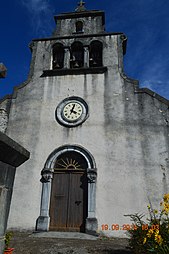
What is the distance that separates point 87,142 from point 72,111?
5.32ft

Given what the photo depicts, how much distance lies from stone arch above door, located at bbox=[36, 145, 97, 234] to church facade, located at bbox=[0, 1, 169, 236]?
0.11ft

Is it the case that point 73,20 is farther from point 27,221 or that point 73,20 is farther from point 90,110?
point 27,221

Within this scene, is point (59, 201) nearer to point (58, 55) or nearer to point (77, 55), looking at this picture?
point (77, 55)

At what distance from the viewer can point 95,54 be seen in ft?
39.5

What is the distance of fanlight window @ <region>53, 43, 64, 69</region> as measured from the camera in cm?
1194

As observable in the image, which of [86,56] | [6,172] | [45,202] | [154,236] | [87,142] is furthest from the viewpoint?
[86,56]

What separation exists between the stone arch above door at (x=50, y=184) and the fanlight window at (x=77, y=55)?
14.9ft

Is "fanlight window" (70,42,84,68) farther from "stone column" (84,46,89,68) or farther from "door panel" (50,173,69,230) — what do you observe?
"door panel" (50,173,69,230)

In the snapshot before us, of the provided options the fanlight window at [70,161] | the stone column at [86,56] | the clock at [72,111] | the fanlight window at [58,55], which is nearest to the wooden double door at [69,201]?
the fanlight window at [70,161]

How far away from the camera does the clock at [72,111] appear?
9773mm

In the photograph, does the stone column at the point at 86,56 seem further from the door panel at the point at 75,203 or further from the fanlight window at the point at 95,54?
the door panel at the point at 75,203

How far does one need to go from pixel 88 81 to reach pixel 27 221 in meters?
6.34

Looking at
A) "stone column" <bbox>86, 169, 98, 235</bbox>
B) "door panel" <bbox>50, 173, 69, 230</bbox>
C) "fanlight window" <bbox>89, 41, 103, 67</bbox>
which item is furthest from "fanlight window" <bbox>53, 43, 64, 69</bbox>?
"stone column" <bbox>86, 169, 98, 235</bbox>

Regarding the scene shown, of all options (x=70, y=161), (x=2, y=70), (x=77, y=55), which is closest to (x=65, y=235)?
(x=70, y=161)
